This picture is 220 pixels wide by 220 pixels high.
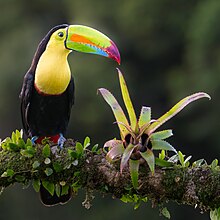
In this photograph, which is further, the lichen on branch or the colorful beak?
the colorful beak

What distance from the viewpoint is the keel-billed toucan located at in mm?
4570

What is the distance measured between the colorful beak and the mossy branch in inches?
36.2

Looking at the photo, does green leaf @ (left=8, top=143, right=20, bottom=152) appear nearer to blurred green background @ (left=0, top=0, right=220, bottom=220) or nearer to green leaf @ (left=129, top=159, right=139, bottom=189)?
green leaf @ (left=129, top=159, right=139, bottom=189)

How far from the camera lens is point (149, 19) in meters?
13.2

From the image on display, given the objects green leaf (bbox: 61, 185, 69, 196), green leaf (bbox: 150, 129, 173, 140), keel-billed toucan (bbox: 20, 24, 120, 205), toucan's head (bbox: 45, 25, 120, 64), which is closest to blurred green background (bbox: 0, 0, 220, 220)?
keel-billed toucan (bbox: 20, 24, 120, 205)

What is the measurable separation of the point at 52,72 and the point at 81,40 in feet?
0.69

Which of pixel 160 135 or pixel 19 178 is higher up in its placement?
pixel 160 135

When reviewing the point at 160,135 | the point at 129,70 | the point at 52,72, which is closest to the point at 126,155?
the point at 160,135

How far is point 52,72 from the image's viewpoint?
457 cm

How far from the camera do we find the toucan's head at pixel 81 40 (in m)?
4.47

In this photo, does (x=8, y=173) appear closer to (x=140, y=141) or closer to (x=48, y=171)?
(x=48, y=171)

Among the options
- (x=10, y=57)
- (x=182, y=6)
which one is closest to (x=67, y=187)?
(x=10, y=57)

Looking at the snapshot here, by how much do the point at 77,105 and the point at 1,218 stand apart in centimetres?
174

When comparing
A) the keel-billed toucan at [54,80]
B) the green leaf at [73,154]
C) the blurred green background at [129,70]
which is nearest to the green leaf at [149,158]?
the green leaf at [73,154]
